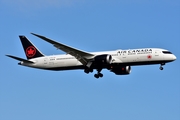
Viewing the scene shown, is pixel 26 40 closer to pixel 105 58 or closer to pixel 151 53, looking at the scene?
pixel 105 58

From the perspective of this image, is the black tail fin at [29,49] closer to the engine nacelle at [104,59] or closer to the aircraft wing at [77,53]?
the aircraft wing at [77,53]

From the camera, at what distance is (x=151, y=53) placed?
77000 millimetres

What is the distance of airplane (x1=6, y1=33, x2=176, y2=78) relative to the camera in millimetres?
76938

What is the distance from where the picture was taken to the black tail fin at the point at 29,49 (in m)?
88.5

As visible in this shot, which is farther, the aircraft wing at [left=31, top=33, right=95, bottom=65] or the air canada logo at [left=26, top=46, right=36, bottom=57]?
the air canada logo at [left=26, top=46, right=36, bottom=57]

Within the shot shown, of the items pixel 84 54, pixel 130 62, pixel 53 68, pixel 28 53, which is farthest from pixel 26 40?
pixel 130 62

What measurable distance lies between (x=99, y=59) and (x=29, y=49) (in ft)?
56.9

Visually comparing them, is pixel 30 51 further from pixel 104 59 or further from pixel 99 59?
pixel 104 59

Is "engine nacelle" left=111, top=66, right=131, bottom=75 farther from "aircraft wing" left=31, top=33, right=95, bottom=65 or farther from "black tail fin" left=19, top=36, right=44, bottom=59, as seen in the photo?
"black tail fin" left=19, top=36, right=44, bottom=59

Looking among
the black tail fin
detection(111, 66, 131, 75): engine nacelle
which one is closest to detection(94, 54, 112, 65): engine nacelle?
detection(111, 66, 131, 75): engine nacelle

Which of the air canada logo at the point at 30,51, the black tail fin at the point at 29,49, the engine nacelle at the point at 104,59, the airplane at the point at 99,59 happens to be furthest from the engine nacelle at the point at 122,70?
the air canada logo at the point at 30,51

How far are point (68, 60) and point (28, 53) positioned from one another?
10.3 m

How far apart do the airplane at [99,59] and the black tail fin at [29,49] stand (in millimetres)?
1813

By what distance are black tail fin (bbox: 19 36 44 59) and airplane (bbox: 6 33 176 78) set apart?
1.81 meters
